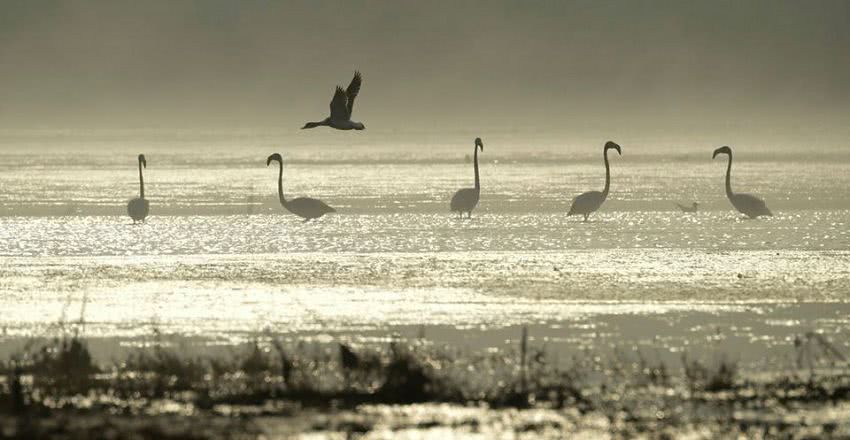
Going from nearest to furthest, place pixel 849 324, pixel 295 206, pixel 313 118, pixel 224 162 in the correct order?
1. pixel 849 324
2. pixel 295 206
3. pixel 224 162
4. pixel 313 118

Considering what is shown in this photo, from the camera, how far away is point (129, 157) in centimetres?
6366

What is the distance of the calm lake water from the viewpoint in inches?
514

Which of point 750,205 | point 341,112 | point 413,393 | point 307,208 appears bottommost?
point 413,393

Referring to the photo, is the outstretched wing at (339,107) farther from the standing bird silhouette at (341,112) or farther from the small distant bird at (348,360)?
the small distant bird at (348,360)

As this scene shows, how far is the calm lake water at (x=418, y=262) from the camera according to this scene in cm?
1305

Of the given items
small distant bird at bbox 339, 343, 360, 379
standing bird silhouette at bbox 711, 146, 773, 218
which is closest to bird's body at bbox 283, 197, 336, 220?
standing bird silhouette at bbox 711, 146, 773, 218

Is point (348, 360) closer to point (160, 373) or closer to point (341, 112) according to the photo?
point (160, 373)

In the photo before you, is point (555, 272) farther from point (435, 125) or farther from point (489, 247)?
point (435, 125)

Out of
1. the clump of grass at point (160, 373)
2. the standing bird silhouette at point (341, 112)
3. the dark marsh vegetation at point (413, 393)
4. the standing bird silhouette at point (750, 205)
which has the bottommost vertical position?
the dark marsh vegetation at point (413, 393)

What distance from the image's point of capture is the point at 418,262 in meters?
17.6

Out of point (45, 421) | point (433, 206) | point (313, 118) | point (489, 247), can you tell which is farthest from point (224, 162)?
point (313, 118)

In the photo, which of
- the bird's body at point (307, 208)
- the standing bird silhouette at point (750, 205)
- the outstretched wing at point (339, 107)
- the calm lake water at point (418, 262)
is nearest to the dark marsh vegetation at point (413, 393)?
the calm lake water at point (418, 262)

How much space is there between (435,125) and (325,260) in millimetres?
121550

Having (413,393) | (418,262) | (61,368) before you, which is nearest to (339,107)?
(418,262)
